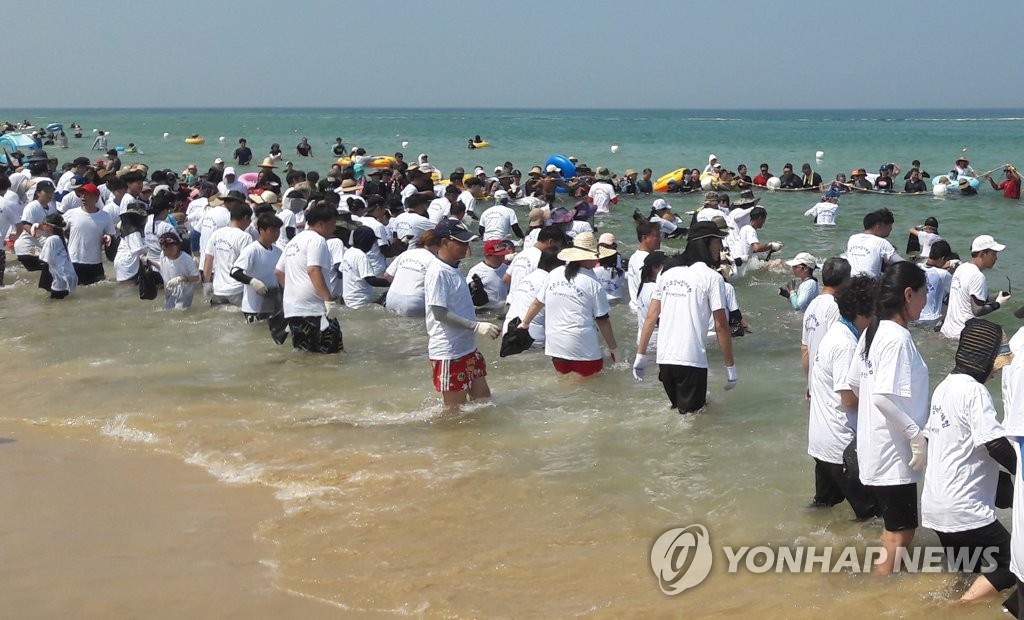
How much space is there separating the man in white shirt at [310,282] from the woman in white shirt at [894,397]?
5597mm

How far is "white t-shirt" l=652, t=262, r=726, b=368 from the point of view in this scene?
6.94m

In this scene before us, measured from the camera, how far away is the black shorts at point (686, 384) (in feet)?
23.9

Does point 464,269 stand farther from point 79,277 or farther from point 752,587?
point 752,587

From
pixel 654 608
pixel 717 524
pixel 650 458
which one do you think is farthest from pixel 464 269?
pixel 654 608

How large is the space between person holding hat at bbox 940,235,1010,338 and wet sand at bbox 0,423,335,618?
727cm

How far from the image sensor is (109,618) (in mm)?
4879

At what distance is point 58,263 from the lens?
12.9 meters

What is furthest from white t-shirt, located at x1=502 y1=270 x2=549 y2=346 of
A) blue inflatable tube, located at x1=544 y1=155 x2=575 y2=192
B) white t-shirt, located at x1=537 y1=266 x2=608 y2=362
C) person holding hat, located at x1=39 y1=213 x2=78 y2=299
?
blue inflatable tube, located at x1=544 y1=155 x2=575 y2=192

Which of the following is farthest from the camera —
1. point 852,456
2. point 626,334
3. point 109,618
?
point 626,334

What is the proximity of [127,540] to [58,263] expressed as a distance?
27.0 feet

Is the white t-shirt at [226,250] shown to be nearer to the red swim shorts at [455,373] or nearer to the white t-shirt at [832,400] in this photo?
the red swim shorts at [455,373]

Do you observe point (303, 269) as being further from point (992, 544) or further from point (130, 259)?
point (992, 544)

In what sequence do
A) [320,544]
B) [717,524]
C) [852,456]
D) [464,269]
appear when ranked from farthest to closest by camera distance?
[464,269] → [717,524] → [320,544] → [852,456]

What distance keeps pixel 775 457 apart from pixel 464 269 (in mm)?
10245
